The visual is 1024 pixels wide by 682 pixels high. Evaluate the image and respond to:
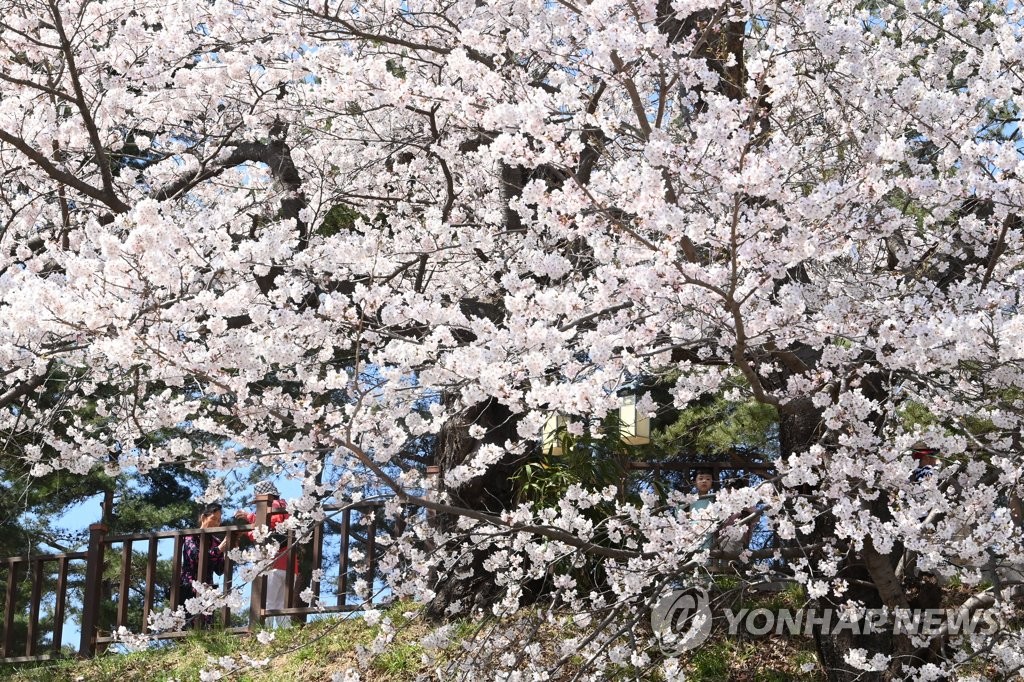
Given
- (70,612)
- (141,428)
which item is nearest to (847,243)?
(141,428)

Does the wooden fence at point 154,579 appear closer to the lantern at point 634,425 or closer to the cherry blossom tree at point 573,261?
the cherry blossom tree at point 573,261

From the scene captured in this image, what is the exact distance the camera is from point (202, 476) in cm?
1265

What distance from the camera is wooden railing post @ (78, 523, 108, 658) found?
29.4 ft

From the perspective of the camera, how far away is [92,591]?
9227 mm

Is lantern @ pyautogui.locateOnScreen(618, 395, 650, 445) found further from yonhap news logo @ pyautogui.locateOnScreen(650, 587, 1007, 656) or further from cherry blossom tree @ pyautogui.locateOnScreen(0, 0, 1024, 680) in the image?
yonhap news logo @ pyautogui.locateOnScreen(650, 587, 1007, 656)

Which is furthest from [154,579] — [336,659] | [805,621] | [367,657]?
[805,621]

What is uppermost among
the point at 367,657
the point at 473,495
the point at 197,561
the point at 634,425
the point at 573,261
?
the point at 573,261

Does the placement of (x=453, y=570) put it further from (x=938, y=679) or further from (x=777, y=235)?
(x=777, y=235)

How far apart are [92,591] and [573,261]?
18.1 feet

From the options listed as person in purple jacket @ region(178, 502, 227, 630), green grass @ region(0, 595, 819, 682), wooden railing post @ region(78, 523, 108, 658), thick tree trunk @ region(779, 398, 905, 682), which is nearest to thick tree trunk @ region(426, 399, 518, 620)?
green grass @ region(0, 595, 819, 682)

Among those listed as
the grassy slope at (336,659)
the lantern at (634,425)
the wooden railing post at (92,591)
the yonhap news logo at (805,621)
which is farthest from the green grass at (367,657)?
the lantern at (634,425)

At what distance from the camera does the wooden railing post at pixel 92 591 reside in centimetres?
897

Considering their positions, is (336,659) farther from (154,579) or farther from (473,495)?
(154,579)

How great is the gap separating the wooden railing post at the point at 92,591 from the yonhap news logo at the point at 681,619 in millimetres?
5228
